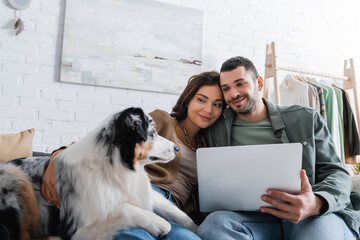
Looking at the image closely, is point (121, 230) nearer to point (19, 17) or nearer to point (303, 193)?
point (303, 193)

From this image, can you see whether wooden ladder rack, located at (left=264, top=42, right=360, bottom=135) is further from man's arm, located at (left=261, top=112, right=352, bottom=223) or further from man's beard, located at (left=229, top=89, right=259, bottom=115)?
man's arm, located at (left=261, top=112, right=352, bottom=223)

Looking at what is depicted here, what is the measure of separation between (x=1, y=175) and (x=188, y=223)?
82 centimetres

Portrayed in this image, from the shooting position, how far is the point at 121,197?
1.25m

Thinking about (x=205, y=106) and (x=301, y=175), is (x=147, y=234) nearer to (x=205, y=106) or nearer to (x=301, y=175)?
(x=301, y=175)

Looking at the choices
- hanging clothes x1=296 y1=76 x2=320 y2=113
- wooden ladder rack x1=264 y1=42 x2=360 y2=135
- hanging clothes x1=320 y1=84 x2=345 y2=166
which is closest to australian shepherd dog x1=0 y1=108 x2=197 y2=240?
wooden ladder rack x1=264 y1=42 x2=360 y2=135

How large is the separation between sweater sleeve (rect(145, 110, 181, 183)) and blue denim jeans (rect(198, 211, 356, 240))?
33 centimetres

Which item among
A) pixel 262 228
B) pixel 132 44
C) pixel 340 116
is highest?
pixel 132 44

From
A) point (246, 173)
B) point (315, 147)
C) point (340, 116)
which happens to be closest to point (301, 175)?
point (246, 173)

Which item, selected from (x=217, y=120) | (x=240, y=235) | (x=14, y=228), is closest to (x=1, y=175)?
(x=14, y=228)

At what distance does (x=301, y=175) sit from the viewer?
1239 millimetres

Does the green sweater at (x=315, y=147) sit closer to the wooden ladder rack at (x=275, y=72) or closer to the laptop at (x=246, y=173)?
the laptop at (x=246, y=173)

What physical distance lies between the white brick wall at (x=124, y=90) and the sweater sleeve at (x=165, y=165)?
1.21 m

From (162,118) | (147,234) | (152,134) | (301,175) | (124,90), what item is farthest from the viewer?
(124,90)

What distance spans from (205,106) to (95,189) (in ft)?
2.78
